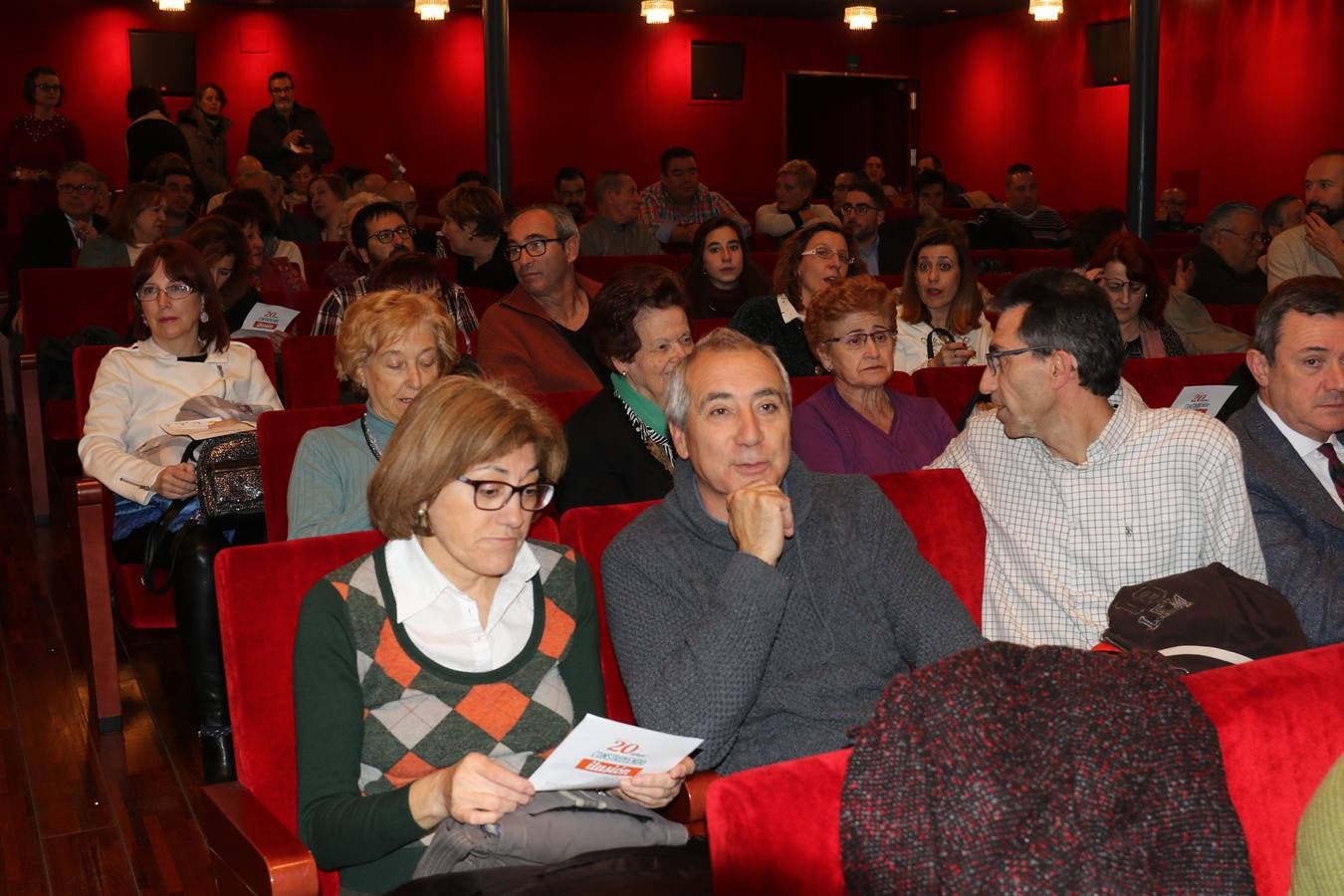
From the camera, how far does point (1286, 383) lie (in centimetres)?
286

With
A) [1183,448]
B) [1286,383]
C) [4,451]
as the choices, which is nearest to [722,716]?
[1183,448]

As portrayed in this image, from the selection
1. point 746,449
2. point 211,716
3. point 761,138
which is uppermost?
point 761,138

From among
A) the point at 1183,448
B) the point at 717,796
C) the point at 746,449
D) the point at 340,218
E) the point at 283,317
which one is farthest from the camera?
the point at 340,218

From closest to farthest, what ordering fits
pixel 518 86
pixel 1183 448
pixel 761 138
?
pixel 1183 448, pixel 518 86, pixel 761 138

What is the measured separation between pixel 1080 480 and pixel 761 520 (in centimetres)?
86

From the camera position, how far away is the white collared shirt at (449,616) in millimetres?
2029

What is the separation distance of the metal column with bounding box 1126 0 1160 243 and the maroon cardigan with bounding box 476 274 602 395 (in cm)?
534

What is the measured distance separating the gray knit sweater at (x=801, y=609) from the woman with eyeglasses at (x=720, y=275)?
3.85 metres

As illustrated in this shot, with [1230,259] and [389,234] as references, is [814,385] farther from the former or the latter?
[1230,259]

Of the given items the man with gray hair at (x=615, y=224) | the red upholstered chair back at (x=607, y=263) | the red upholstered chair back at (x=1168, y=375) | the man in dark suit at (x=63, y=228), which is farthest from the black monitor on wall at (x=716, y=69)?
the red upholstered chair back at (x=1168, y=375)

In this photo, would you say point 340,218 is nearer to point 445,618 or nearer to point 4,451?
point 4,451

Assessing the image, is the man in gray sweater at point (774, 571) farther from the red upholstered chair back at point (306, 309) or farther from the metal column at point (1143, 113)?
the metal column at point (1143, 113)

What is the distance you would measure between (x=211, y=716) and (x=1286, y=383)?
258 cm

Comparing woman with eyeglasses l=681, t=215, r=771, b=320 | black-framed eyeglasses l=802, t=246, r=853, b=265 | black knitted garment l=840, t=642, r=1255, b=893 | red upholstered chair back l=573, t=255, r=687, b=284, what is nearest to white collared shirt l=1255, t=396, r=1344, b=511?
black knitted garment l=840, t=642, r=1255, b=893
